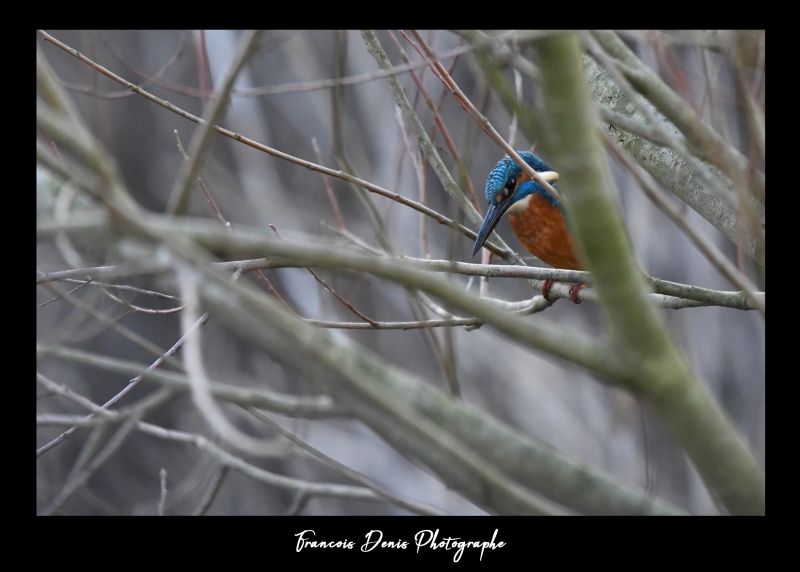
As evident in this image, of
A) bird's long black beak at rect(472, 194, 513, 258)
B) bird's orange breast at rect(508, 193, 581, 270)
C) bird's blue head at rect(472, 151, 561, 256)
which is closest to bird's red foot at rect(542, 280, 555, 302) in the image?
bird's long black beak at rect(472, 194, 513, 258)

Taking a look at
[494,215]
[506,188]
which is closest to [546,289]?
[494,215]

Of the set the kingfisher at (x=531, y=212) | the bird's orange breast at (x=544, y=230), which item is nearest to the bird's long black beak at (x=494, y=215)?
the kingfisher at (x=531, y=212)

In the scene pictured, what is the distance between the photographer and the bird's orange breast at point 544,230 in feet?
10.4

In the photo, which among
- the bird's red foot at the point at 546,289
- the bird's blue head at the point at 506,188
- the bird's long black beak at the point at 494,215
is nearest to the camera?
the bird's red foot at the point at 546,289

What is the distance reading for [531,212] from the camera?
3.28 meters

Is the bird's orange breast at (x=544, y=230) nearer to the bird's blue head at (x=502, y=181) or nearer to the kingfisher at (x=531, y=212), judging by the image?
the kingfisher at (x=531, y=212)

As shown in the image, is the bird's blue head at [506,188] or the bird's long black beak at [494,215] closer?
the bird's long black beak at [494,215]

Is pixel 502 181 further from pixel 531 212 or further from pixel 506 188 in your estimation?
pixel 531 212

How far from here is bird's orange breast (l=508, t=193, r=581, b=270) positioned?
318cm

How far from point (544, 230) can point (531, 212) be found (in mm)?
122
